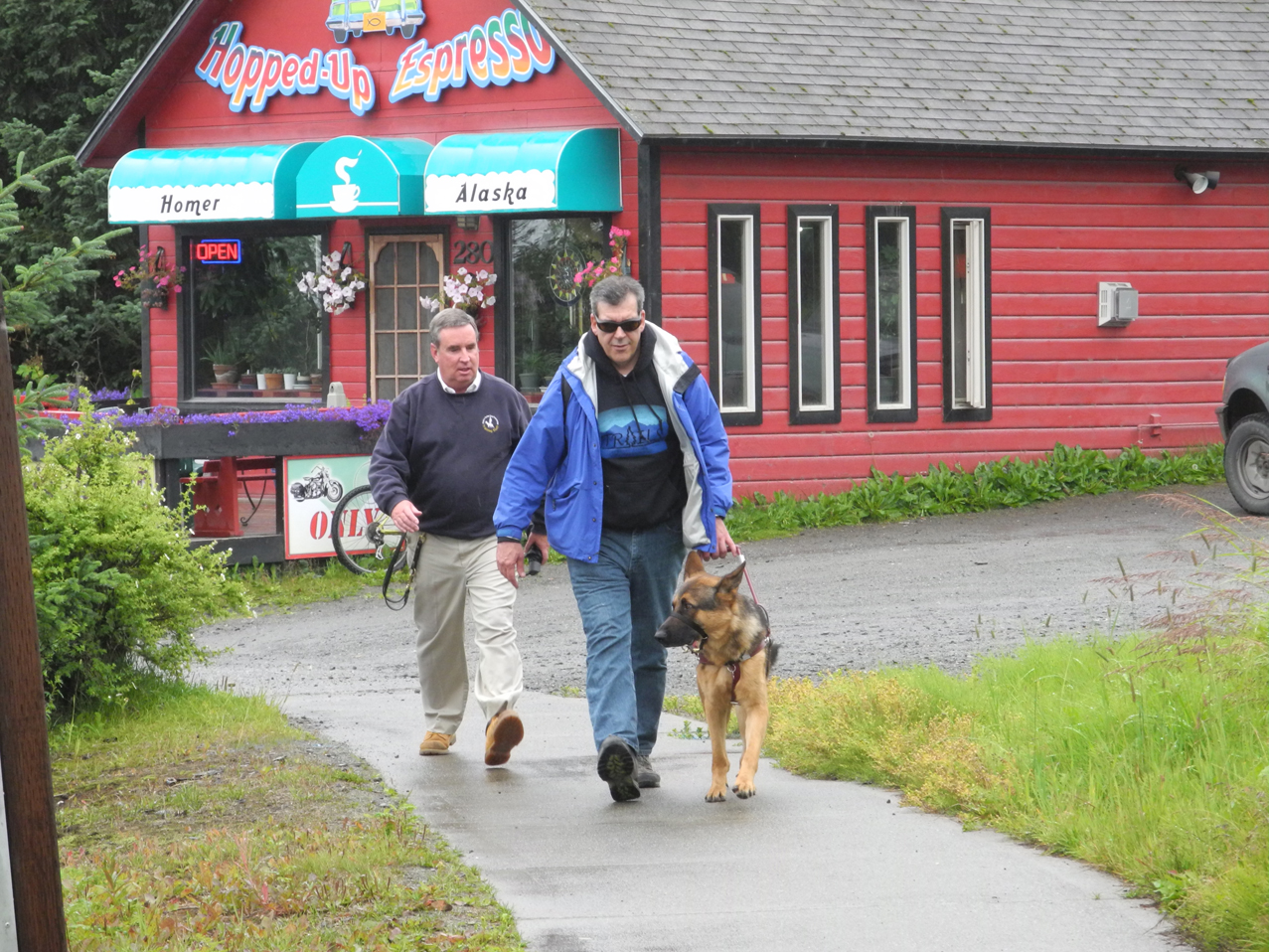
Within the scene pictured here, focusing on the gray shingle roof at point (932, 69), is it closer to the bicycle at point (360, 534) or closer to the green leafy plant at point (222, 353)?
the bicycle at point (360, 534)

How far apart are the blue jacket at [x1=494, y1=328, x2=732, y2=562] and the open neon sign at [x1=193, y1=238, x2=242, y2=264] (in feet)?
44.7

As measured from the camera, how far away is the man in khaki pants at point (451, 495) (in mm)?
7961

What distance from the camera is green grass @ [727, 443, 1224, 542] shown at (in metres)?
16.6

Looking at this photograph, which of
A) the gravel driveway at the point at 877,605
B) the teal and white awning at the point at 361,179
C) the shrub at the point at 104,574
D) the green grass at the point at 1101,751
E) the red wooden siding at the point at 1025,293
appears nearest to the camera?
the green grass at the point at 1101,751

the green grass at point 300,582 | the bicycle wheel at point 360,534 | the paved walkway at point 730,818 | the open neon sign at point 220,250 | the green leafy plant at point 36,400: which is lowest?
the paved walkway at point 730,818

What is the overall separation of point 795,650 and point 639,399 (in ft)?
12.0

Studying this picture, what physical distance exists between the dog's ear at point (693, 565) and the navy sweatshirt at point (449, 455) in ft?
4.74

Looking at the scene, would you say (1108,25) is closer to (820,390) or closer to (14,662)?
(820,390)

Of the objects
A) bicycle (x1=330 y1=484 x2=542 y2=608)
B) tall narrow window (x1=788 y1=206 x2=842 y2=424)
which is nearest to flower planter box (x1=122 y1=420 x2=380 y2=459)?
bicycle (x1=330 y1=484 x2=542 y2=608)

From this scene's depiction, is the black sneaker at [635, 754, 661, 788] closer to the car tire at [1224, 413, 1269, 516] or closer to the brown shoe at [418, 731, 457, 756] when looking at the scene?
the brown shoe at [418, 731, 457, 756]

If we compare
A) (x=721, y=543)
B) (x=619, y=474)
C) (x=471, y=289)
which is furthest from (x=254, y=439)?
(x=721, y=543)

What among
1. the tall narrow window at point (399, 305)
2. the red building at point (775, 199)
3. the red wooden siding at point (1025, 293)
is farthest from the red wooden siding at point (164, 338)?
the red wooden siding at point (1025, 293)

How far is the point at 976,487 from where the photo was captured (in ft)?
57.1

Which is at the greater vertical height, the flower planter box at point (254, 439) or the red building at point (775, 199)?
the red building at point (775, 199)
